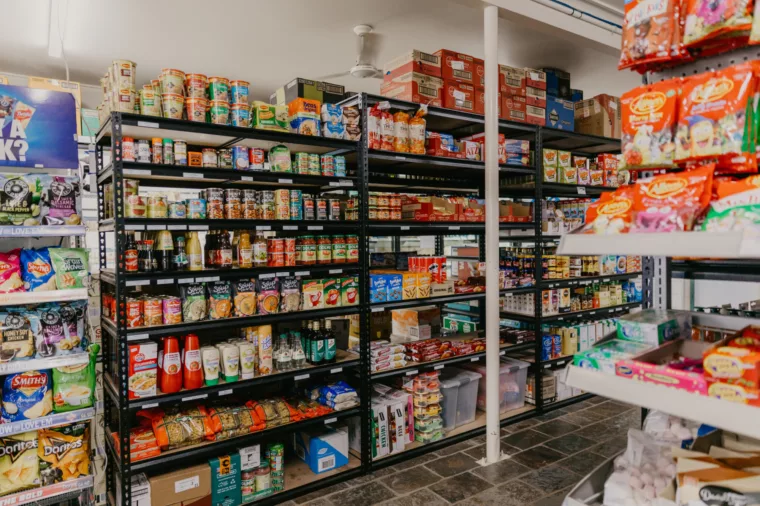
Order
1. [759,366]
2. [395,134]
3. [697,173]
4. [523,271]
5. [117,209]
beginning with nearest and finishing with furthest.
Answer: [759,366], [697,173], [117,209], [395,134], [523,271]

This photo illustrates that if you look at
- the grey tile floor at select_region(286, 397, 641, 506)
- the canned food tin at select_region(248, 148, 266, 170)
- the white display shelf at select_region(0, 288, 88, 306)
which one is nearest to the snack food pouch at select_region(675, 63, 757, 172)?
the grey tile floor at select_region(286, 397, 641, 506)

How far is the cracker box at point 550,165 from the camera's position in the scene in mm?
4883

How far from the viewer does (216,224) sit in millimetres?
3133

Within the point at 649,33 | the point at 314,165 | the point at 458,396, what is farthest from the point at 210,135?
the point at 458,396

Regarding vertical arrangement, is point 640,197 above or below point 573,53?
below

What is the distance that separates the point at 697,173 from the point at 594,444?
3557 mm

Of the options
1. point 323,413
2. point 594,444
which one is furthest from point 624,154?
point 594,444

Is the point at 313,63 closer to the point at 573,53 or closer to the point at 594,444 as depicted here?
the point at 573,53

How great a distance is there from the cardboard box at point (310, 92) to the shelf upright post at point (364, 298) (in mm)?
272

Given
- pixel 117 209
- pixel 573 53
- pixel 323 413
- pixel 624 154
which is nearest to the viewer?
pixel 624 154

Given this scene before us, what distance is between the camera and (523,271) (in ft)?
16.1

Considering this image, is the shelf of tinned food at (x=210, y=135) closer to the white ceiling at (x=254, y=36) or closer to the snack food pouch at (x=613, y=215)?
the white ceiling at (x=254, y=36)

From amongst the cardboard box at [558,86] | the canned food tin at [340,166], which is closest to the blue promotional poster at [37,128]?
the canned food tin at [340,166]

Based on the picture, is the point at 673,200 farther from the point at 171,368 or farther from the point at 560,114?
the point at 560,114
